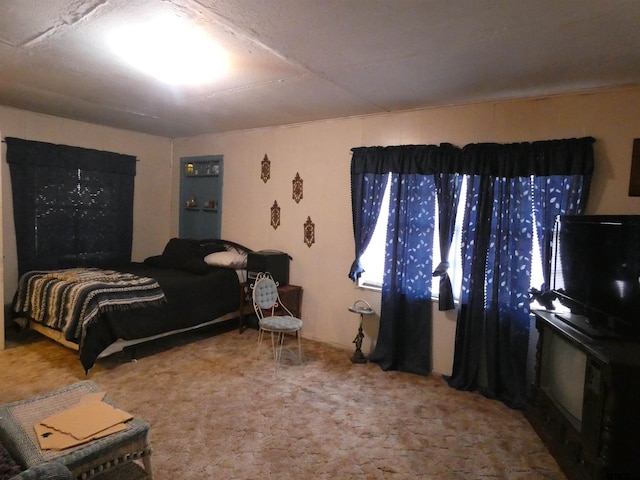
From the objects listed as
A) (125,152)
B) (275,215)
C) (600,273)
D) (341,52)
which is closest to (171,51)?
(341,52)

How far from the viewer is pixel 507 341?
3.02 m

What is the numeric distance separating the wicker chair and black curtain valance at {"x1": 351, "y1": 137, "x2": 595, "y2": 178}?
280cm

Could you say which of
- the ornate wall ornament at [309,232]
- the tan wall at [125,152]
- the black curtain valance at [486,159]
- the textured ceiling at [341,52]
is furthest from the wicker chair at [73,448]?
the black curtain valance at [486,159]

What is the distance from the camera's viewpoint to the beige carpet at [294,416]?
215 cm

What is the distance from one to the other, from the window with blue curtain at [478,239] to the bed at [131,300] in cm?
176

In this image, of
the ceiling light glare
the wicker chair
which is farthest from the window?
the wicker chair

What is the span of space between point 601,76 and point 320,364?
122 inches

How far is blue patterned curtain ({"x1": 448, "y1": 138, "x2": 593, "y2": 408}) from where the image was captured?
285 centimetres

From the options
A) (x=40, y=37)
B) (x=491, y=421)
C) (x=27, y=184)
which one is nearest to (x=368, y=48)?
(x=40, y=37)

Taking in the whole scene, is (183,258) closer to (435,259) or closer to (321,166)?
(321,166)

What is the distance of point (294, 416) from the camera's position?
2633 millimetres

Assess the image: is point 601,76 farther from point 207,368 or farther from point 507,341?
point 207,368

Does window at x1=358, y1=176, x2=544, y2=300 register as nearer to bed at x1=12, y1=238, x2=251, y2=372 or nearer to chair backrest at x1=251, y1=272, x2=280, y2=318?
chair backrest at x1=251, y1=272, x2=280, y2=318

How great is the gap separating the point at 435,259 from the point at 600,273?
1.39 meters
